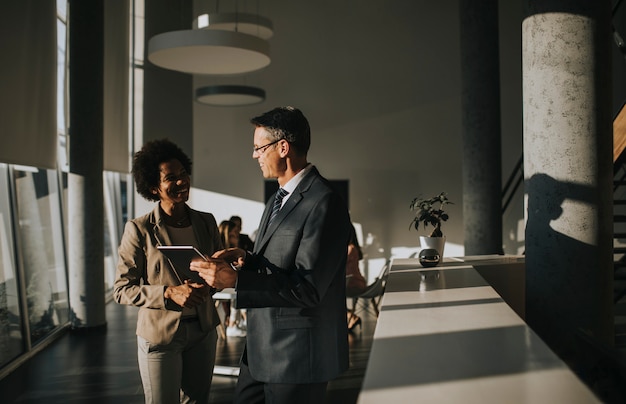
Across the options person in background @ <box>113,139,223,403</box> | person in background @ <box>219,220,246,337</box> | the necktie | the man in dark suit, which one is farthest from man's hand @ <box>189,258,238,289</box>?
person in background @ <box>219,220,246,337</box>

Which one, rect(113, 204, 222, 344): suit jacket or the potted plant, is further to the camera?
the potted plant

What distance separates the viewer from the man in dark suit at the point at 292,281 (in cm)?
251

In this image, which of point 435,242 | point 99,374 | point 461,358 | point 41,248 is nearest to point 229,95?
point 41,248

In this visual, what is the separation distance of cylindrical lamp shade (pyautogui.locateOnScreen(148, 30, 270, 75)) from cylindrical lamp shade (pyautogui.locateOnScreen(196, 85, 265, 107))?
6.12ft

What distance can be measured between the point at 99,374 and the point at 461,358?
5524mm

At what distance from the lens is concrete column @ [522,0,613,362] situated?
3713 mm

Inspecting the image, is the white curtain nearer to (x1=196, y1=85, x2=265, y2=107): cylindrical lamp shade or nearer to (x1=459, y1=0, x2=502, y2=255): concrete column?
(x1=196, y1=85, x2=265, y2=107): cylindrical lamp shade

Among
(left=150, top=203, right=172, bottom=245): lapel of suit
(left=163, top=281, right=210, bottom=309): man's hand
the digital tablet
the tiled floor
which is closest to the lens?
the digital tablet

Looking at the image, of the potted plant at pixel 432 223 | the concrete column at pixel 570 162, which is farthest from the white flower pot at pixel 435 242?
the concrete column at pixel 570 162

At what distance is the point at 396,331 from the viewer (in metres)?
2.58

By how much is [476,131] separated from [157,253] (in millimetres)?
7212

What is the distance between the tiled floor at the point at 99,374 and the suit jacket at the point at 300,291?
3196mm

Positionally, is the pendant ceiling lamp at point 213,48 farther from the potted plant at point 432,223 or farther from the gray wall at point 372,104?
the gray wall at point 372,104

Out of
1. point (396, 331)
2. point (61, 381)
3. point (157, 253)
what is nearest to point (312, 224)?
point (396, 331)
